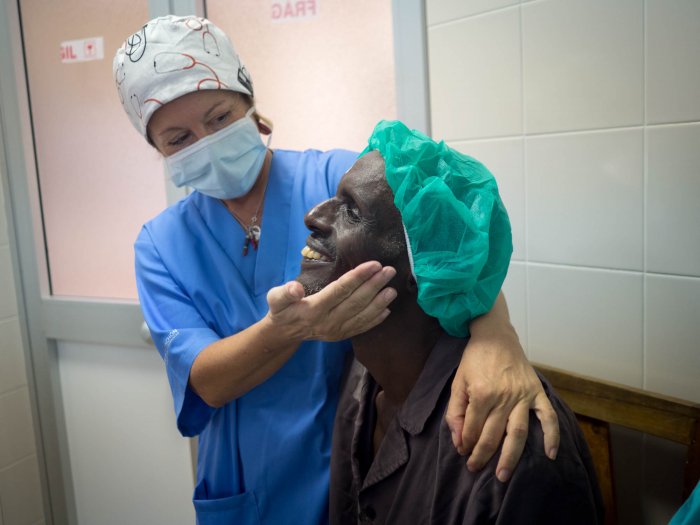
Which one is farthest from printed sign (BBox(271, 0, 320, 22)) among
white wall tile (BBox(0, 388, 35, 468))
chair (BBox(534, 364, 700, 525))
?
white wall tile (BBox(0, 388, 35, 468))

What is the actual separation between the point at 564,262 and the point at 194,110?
3.30 feet

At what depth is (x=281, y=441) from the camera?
1248 mm

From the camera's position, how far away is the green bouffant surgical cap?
0.94 m

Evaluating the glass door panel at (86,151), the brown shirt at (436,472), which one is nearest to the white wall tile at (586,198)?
the brown shirt at (436,472)

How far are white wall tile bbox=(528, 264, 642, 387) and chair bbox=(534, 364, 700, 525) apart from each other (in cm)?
11

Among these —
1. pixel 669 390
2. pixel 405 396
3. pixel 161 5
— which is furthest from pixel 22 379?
pixel 669 390

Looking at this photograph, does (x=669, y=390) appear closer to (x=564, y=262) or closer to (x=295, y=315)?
(x=564, y=262)

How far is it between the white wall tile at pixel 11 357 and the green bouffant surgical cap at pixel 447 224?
2.04 metres

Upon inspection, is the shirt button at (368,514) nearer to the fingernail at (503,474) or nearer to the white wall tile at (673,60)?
the fingernail at (503,474)

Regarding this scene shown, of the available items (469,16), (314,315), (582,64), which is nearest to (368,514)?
(314,315)

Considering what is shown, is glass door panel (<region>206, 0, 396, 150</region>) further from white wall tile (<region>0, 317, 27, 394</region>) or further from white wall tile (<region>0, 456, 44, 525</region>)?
white wall tile (<region>0, 456, 44, 525</region>)

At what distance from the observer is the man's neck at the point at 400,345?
1.06m

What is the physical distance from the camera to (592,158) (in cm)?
145

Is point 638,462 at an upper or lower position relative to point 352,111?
lower
